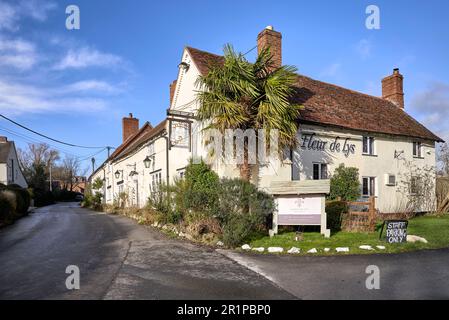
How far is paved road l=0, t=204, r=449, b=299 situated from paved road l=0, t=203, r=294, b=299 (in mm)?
18

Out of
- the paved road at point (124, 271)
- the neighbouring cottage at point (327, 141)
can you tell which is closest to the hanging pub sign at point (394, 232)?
the neighbouring cottage at point (327, 141)

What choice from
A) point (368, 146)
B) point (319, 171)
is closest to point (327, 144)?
point (319, 171)

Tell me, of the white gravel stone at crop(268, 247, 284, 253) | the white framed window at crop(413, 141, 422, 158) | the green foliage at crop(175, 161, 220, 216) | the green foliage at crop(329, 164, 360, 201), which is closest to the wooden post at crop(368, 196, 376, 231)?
the green foliage at crop(329, 164, 360, 201)

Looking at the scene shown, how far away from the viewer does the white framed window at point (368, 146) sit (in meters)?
19.1

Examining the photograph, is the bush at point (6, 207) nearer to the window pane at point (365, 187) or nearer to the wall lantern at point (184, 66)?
the wall lantern at point (184, 66)

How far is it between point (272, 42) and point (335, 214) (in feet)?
33.3

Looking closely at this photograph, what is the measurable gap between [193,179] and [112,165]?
74.0 ft

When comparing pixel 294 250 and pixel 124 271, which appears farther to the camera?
pixel 294 250

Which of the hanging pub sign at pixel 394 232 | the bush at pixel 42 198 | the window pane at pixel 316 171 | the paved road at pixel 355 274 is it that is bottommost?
the bush at pixel 42 198

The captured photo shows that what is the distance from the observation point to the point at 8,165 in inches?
1638

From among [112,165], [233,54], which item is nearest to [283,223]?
[233,54]

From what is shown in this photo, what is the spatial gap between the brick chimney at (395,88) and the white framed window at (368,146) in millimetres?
7591

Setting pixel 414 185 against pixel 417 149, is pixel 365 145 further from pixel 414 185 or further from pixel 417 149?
pixel 417 149

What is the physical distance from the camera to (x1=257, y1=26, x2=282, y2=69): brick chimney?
61.7 feet
